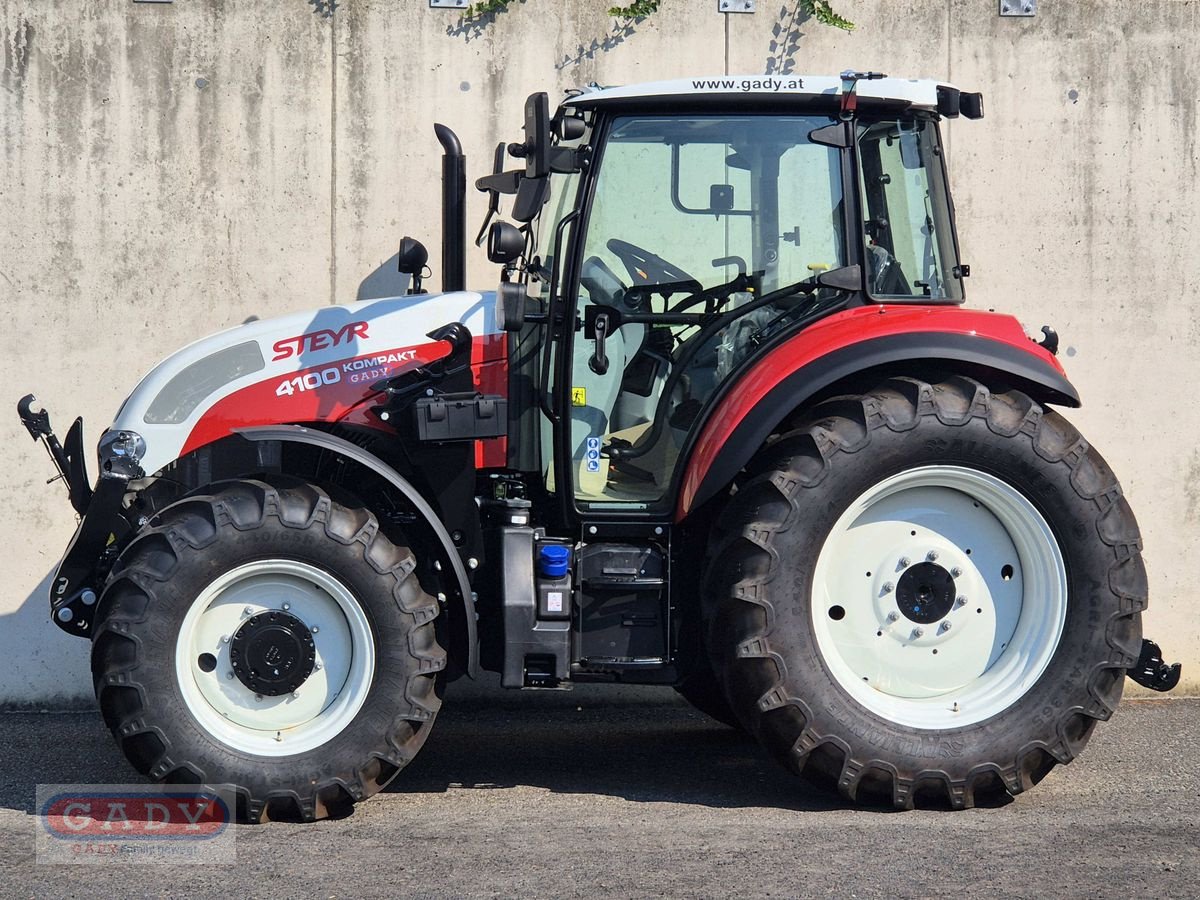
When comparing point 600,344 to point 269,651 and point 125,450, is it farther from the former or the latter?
point 125,450

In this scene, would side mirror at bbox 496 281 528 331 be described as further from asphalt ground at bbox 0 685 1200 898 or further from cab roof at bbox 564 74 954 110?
asphalt ground at bbox 0 685 1200 898

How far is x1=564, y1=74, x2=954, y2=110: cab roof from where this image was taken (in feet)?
16.3

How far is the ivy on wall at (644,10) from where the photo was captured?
672 centimetres

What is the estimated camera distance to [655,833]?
183 inches

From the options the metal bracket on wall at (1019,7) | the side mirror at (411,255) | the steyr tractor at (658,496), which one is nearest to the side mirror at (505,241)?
the steyr tractor at (658,496)

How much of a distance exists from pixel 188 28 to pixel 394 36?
96cm

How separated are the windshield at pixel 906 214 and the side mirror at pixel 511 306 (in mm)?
1244

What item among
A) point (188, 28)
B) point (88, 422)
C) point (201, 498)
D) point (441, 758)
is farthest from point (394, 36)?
point (441, 758)

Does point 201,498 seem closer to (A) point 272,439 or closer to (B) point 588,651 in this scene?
(A) point 272,439

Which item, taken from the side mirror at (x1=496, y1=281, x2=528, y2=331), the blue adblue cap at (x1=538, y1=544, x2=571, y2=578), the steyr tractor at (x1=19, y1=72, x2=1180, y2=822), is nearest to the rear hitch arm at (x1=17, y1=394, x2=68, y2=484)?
the steyr tractor at (x1=19, y1=72, x2=1180, y2=822)

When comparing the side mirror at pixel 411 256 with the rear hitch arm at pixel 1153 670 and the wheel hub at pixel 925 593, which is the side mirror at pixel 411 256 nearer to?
the wheel hub at pixel 925 593

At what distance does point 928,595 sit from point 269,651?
2297 mm

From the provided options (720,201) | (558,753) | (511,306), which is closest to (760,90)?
(720,201)

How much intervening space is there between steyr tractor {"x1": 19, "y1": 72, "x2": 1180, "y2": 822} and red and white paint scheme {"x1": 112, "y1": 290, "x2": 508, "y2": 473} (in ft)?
0.04
